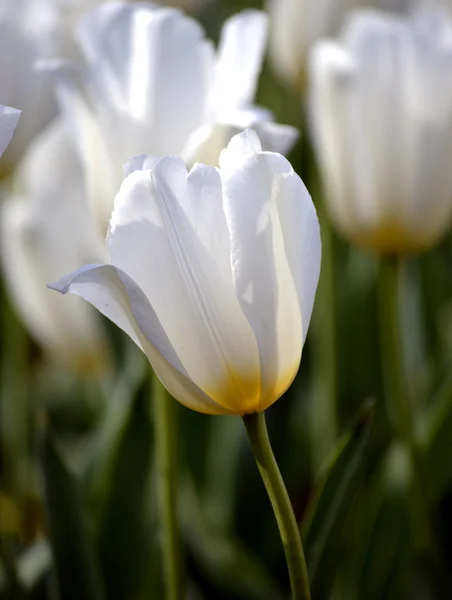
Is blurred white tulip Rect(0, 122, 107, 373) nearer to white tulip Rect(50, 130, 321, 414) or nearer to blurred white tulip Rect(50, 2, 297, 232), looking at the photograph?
blurred white tulip Rect(50, 2, 297, 232)

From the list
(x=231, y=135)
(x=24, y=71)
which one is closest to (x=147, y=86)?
(x=231, y=135)

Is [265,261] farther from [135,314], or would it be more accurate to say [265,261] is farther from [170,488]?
[170,488]

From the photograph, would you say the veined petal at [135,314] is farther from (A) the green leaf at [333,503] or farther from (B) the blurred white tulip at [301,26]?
(B) the blurred white tulip at [301,26]

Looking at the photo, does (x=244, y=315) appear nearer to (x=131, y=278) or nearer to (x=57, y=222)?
(x=131, y=278)

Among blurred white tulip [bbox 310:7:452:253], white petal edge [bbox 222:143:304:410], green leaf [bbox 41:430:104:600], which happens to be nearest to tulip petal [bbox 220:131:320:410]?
white petal edge [bbox 222:143:304:410]

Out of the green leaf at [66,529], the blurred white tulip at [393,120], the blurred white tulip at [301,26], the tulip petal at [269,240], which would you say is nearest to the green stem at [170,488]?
the green leaf at [66,529]

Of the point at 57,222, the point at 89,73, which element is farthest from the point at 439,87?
the point at 57,222

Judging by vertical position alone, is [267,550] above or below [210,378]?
below
